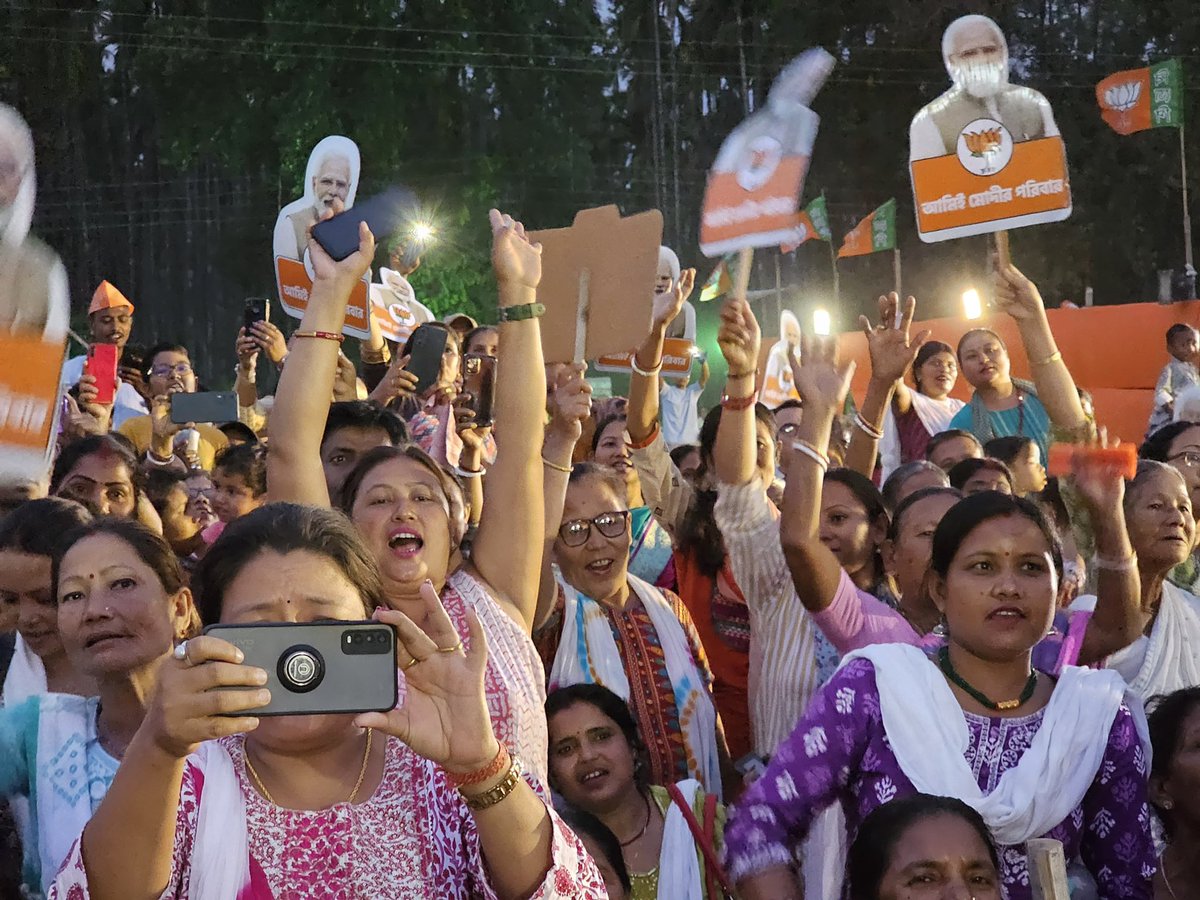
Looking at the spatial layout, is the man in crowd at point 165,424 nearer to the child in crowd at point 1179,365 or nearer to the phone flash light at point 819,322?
the phone flash light at point 819,322

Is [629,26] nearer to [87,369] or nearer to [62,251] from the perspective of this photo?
[62,251]

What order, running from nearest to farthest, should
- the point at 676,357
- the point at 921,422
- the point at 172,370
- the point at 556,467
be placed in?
the point at 556,467, the point at 921,422, the point at 172,370, the point at 676,357

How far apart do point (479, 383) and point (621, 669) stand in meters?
2.10

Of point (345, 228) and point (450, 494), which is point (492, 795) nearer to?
point (450, 494)

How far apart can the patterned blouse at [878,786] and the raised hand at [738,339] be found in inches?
49.0

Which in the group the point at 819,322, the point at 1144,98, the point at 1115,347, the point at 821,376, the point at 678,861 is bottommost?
the point at 678,861

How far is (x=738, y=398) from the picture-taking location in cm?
380

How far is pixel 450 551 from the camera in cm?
288

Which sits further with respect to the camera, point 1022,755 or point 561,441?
point 561,441

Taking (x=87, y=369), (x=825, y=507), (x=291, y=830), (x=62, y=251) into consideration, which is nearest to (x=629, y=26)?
(x=62, y=251)

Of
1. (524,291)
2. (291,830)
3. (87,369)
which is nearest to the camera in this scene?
(291,830)

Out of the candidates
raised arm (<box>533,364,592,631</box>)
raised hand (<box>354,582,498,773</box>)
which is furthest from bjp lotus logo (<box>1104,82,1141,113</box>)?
raised hand (<box>354,582,498,773</box>)

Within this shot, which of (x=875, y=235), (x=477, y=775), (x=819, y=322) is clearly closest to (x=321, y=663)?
(x=477, y=775)

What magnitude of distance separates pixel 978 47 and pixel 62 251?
1972 cm
